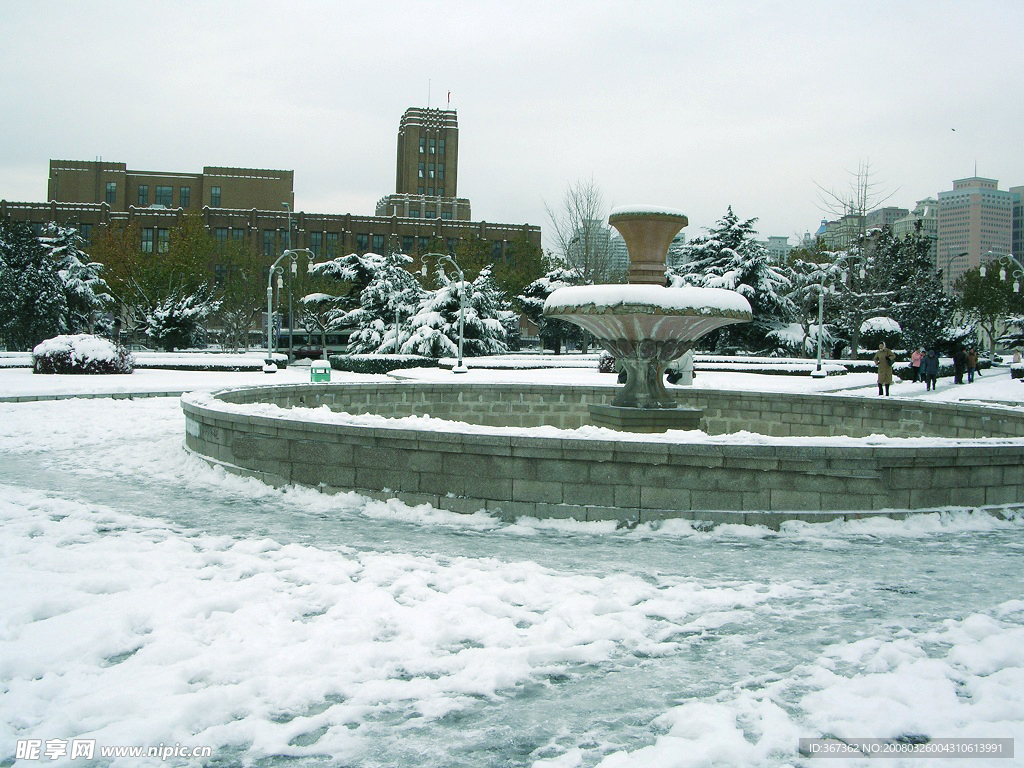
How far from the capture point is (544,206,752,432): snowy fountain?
11.1 meters

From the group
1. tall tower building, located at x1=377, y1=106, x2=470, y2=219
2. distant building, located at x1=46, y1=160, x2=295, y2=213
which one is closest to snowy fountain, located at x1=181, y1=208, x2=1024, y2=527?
distant building, located at x1=46, y1=160, x2=295, y2=213

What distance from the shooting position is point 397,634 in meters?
4.68

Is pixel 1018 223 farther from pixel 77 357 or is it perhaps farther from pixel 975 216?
pixel 77 357

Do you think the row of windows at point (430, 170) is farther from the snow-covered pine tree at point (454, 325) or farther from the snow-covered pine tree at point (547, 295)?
the snow-covered pine tree at point (454, 325)

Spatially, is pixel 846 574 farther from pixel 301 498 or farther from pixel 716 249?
pixel 716 249

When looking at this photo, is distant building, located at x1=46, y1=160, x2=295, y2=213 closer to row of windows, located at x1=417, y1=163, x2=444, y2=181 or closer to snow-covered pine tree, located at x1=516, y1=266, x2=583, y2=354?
row of windows, located at x1=417, y1=163, x2=444, y2=181

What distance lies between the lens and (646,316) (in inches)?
451

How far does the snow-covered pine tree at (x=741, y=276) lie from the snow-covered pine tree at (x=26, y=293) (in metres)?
32.4

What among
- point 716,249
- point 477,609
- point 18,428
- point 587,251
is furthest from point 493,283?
point 477,609

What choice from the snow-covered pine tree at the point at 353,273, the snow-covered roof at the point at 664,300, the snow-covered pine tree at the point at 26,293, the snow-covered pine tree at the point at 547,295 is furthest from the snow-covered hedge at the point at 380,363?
the snow-covered roof at the point at 664,300

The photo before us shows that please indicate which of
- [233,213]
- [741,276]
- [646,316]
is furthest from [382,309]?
[233,213]

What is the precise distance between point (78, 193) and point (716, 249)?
2881 inches

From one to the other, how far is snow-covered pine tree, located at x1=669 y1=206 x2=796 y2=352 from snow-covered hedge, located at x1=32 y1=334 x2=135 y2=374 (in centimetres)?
2753

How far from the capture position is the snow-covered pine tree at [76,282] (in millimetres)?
46812
